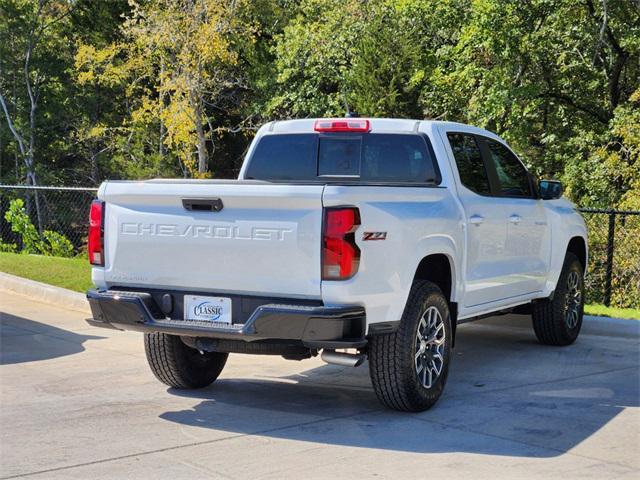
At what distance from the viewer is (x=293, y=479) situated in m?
5.03

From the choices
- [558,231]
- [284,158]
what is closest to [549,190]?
[558,231]

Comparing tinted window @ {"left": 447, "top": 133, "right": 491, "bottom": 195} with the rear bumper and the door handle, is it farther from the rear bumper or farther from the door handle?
the rear bumper

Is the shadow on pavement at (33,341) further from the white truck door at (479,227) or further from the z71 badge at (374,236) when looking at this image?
the z71 badge at (374,236)

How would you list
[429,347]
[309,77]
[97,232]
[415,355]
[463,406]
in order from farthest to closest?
[309,77] → [463,406] → [429,347] → [97,232] → [415,355]

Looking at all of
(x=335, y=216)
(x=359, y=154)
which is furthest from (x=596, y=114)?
(x=335, y=216)

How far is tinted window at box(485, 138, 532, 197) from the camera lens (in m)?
8.28

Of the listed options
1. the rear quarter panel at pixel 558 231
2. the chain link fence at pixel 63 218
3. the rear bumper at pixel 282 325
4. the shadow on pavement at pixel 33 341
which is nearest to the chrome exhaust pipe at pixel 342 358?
the rear bumper at pixel 282 325

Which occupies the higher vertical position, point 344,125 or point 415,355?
point 344,125

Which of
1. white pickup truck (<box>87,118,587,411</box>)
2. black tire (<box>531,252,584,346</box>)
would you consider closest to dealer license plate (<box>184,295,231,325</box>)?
white pickup truck (<box>87,118,587,411</box>)

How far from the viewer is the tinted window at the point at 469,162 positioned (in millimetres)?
7629

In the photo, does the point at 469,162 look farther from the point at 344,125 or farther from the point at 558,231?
the point at 558,231

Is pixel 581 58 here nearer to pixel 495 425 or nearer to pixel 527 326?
pixel 527 326

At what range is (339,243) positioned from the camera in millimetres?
5699

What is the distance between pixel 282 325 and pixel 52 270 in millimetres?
8967
